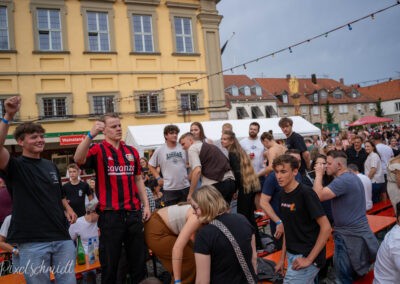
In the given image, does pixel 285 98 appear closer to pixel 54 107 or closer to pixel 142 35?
pixel 142 35

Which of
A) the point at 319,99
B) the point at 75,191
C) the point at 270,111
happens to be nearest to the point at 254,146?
the point at 75,191

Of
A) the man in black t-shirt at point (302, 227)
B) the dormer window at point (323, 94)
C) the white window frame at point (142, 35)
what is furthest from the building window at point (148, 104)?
the dormer window at point (323, 94)

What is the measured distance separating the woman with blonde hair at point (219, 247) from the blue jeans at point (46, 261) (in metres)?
1.31

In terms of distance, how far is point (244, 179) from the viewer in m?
5.42

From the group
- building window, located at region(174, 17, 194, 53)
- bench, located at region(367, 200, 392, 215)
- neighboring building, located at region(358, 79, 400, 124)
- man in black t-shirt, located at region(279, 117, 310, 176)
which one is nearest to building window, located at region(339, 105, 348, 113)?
neighboring building, located at region(358, 79, 400, 124)

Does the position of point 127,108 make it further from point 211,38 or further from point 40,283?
point 40,283

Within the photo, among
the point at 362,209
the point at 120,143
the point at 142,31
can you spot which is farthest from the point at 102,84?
the point at 362,209

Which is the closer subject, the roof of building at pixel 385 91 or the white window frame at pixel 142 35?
the white window frame at pixel 142 35

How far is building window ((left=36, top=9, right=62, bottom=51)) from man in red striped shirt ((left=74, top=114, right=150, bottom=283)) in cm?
1521

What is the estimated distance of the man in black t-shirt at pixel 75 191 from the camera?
20.3ft

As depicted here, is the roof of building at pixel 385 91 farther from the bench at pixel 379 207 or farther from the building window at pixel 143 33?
the bench at pixel 379 207

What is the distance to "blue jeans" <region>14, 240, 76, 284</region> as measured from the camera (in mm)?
2971

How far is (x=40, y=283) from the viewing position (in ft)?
9.80

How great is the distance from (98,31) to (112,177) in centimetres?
1584
